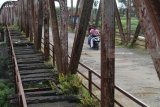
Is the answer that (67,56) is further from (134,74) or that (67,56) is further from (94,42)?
(94,42)

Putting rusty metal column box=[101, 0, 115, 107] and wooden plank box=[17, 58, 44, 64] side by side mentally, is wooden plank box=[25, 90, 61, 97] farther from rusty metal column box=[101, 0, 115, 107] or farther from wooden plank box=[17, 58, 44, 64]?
wooden plank box=[17, 58, 44, 64]

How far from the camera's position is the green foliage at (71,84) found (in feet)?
26.9

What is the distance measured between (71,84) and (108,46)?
301cm

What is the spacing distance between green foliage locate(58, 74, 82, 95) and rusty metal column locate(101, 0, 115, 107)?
2.54 metres

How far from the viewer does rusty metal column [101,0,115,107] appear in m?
5.32

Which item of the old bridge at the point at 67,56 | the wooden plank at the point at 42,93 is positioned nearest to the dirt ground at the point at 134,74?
the old bridge at the point at 67,56

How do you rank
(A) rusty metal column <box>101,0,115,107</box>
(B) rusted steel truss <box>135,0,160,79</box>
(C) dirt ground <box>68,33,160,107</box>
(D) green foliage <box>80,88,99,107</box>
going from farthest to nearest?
(C) dirt ground <box>68,33,160,107</box>
(D) green foliage <box>80,88,99,107</box>
(A) rusty metal column <box>101,0,115,107</box>
(B) rusted steel truss <box>135,0,160,79</box>

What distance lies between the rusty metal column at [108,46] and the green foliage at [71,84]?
8.33 feet

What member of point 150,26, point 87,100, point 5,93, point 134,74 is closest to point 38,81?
point 5,93

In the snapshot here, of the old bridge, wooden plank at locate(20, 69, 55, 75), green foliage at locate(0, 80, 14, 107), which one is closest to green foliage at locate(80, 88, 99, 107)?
the old bridge

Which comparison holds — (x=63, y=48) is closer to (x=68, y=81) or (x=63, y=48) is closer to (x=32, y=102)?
(x=68, y=81)

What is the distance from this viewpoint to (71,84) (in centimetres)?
825

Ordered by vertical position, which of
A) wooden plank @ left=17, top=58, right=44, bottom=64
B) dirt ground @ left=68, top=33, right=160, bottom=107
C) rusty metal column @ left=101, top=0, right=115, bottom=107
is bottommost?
dirt ground @ left=68, top=33, right=160, bottom=107

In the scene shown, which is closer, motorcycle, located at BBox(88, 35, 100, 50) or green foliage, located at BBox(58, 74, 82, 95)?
green foliage, located at BBox(58, 74, 82, 95)
